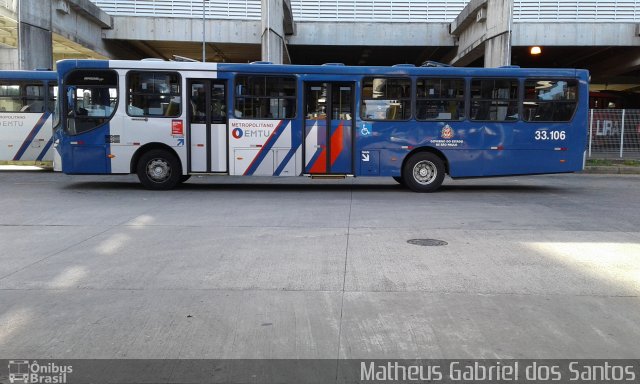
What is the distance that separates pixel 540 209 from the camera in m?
11.3

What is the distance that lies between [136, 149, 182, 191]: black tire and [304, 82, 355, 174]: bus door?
320 cm

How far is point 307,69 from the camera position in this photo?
13.4m

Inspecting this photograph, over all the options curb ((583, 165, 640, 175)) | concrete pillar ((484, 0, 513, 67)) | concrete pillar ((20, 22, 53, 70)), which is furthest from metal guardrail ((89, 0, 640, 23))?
curb ((583, 165, 640, 175))

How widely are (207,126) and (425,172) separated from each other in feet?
17.8

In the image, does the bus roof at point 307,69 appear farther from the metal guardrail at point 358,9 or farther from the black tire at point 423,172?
the metal guardrail at point 358,9

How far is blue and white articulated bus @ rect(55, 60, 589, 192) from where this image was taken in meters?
13.4

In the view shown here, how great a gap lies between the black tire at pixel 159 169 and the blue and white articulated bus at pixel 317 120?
0.08 feet

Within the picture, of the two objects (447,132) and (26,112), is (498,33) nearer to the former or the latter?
(447,132)

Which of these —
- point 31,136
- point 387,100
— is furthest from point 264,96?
point 31,136

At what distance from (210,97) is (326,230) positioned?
618 centimetres

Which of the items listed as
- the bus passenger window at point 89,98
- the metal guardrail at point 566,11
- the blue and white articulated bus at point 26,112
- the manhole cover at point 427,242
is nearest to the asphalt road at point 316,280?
the manhole cover at point 427,242

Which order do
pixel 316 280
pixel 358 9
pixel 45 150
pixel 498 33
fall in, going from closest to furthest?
pixel 316 280 → pixel 45 150 → pixel 498 33 → pixel 358 9

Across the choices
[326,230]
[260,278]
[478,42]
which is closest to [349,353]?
[260,278]

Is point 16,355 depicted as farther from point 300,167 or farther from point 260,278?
point 300,167
